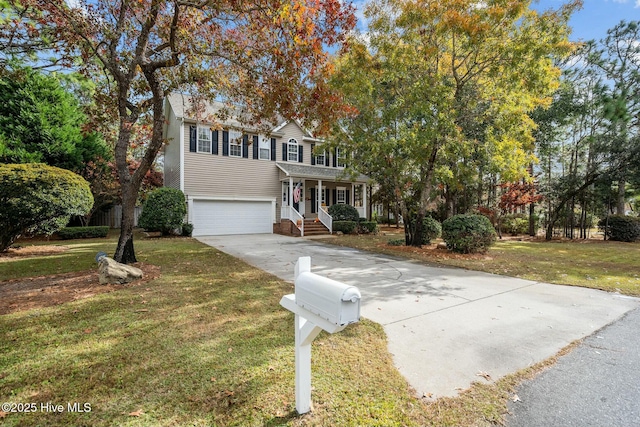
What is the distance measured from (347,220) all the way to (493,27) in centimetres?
1167

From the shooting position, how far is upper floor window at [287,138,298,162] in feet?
63.6

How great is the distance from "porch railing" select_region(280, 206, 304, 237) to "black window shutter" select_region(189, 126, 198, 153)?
232 inches

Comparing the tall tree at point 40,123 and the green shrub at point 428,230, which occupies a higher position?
the tall tree at point 40,123

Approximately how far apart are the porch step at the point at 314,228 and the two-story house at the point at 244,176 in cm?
8

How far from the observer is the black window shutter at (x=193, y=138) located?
52.5ft

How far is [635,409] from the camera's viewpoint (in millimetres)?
2398

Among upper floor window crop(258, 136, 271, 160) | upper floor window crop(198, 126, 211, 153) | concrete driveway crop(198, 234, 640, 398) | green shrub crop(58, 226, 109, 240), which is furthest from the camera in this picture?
upper floor window crop(258, 136, 271, 160)

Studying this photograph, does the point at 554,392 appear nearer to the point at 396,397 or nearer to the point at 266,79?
the point at 396,397

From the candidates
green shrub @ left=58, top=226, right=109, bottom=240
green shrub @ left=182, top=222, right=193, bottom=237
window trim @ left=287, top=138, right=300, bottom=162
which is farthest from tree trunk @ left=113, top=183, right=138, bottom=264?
window trim @ left=287, top=138, right=300, bottom=162

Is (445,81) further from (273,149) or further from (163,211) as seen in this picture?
(163,211)

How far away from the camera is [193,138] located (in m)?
16.1

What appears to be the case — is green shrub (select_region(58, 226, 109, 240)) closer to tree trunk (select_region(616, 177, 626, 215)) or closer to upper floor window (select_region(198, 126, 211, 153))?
upper floor window (select_region(198, 126, 211, 153))

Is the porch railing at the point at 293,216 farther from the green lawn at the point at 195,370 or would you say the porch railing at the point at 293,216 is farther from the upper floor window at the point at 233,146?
the green lawn at the point at 195,370

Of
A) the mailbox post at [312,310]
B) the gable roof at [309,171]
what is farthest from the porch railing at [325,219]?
the mailbox post at [312,310]
